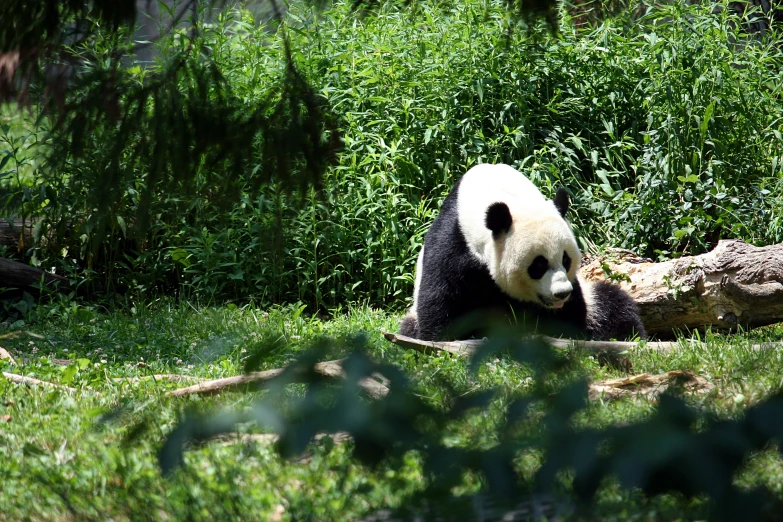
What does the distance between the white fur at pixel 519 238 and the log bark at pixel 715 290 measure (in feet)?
2.65

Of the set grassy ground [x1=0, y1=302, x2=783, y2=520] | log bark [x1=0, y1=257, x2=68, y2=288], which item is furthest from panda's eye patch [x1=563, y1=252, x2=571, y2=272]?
log bark [x1=0, y1=257, x2=68, y2=288]

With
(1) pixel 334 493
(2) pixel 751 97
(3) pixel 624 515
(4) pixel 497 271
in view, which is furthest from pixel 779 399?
(2) pixel 751 97

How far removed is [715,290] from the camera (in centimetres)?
559

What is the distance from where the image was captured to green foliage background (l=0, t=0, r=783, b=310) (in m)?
7.05

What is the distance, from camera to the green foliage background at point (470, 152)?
7.05 meters

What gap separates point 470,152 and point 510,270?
7.86 ft

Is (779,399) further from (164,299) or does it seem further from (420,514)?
Answer: (164,299)

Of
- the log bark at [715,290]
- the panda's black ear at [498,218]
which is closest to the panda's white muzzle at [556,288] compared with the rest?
the panda's black ear at [498,218]

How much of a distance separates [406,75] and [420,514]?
6.78 meters

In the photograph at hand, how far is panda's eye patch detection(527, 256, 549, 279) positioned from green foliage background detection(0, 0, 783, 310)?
1.86 meters

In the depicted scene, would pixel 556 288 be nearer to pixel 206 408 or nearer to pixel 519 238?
pixel 519 238

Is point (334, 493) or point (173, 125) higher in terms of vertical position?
point (173, 125)

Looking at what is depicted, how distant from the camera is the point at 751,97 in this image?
24.6 ft

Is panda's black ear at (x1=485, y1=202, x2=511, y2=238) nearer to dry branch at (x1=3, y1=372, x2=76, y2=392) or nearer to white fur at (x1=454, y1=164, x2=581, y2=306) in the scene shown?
white fur at (x1=454, y1=164, x2=581, y2=306)
